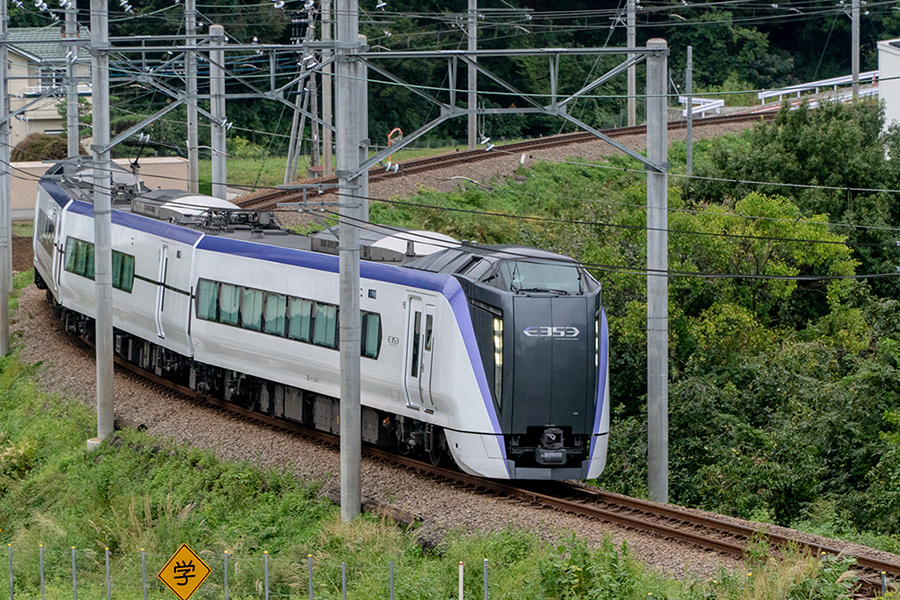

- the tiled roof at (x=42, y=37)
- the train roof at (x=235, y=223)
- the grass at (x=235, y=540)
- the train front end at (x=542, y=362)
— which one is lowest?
the grass at (x=235, y=540)

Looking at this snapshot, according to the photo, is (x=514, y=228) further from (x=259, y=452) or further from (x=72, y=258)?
(x=259, y=452)

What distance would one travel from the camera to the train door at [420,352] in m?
16.6

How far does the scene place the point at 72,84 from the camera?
25078mm

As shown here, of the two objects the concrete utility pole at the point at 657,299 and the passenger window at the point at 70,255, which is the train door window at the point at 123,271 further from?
the concrete utility pole at the point at 657,299

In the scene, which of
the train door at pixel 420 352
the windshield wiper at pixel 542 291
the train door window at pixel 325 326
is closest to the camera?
the windshield wiper at pixel 542 291

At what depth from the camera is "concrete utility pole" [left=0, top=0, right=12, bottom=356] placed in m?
28.3

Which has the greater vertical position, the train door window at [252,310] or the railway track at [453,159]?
the railway track at [453,159]

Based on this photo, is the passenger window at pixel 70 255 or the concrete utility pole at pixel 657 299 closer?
the concrete utility pole at pixel 657 299

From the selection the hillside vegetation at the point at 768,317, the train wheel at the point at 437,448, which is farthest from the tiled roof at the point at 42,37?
the train wheel at the point at 437,448

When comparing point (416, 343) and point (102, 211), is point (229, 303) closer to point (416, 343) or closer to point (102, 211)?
→ point (102, 211)

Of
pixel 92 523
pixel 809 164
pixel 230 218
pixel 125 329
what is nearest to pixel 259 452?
pixel 92 523

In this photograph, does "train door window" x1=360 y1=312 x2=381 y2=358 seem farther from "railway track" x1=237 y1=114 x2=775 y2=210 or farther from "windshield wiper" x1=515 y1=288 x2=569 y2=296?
"railway track" x1=237 y1=114 x2=775 y2=210

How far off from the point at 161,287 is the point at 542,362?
10899mm

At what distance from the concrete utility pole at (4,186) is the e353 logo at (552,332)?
17081 mm
